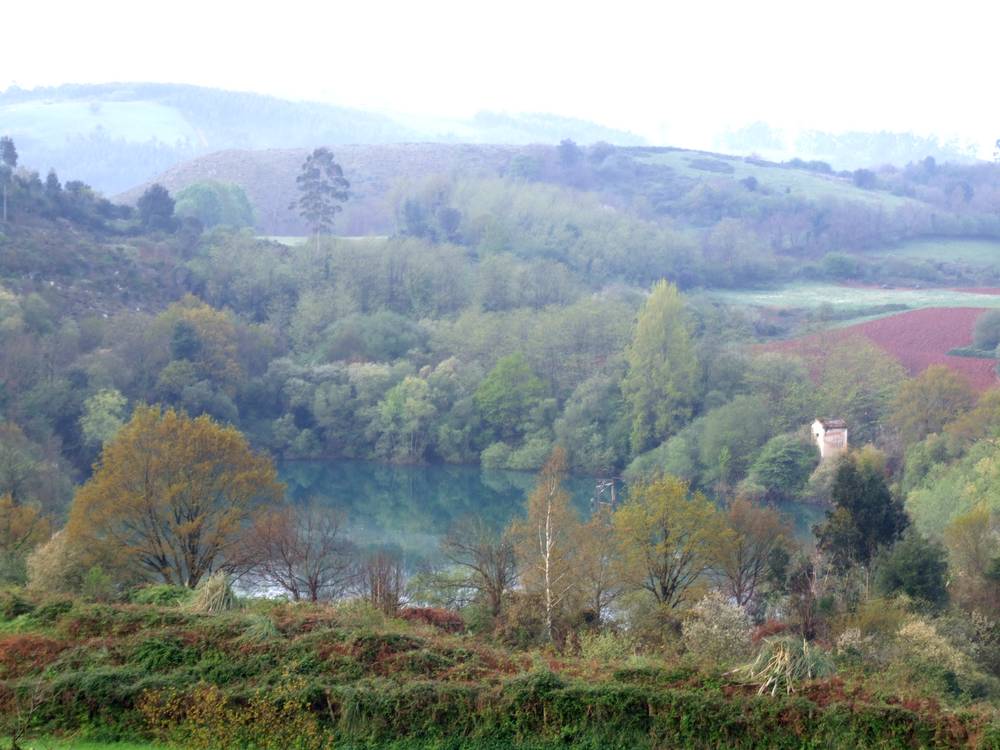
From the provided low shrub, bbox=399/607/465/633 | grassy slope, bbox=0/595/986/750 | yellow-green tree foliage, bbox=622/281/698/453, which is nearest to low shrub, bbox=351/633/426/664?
grassy slope, bbox=0/595/986/750

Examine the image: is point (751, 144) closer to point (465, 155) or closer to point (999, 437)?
point (465, 155)

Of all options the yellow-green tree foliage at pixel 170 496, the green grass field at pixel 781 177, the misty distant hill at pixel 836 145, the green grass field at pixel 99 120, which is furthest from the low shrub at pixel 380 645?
the misty distant hill at pixel 836 145

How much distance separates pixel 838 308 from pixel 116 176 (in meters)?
81.1

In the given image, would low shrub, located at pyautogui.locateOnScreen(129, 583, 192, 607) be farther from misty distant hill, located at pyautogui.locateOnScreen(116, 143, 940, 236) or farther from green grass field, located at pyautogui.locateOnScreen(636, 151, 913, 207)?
green grass field, located at pyautogui.locateOnScreen(636, 151, 913, 207)

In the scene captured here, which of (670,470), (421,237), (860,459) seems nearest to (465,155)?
(421,237)

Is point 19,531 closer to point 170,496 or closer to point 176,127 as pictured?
point 170,496

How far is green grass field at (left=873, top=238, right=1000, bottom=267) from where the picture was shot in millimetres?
72125

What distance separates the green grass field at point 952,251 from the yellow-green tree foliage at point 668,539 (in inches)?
2174

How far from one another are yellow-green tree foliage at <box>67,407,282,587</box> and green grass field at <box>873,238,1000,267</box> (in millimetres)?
58683

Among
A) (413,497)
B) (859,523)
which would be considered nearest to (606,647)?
(859,523)

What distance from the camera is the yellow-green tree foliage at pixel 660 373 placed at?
148 feet

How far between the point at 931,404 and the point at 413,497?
19.0m

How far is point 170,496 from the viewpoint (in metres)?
22.9

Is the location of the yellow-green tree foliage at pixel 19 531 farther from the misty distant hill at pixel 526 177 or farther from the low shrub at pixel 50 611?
the misty distant hill at pixel 526 177
